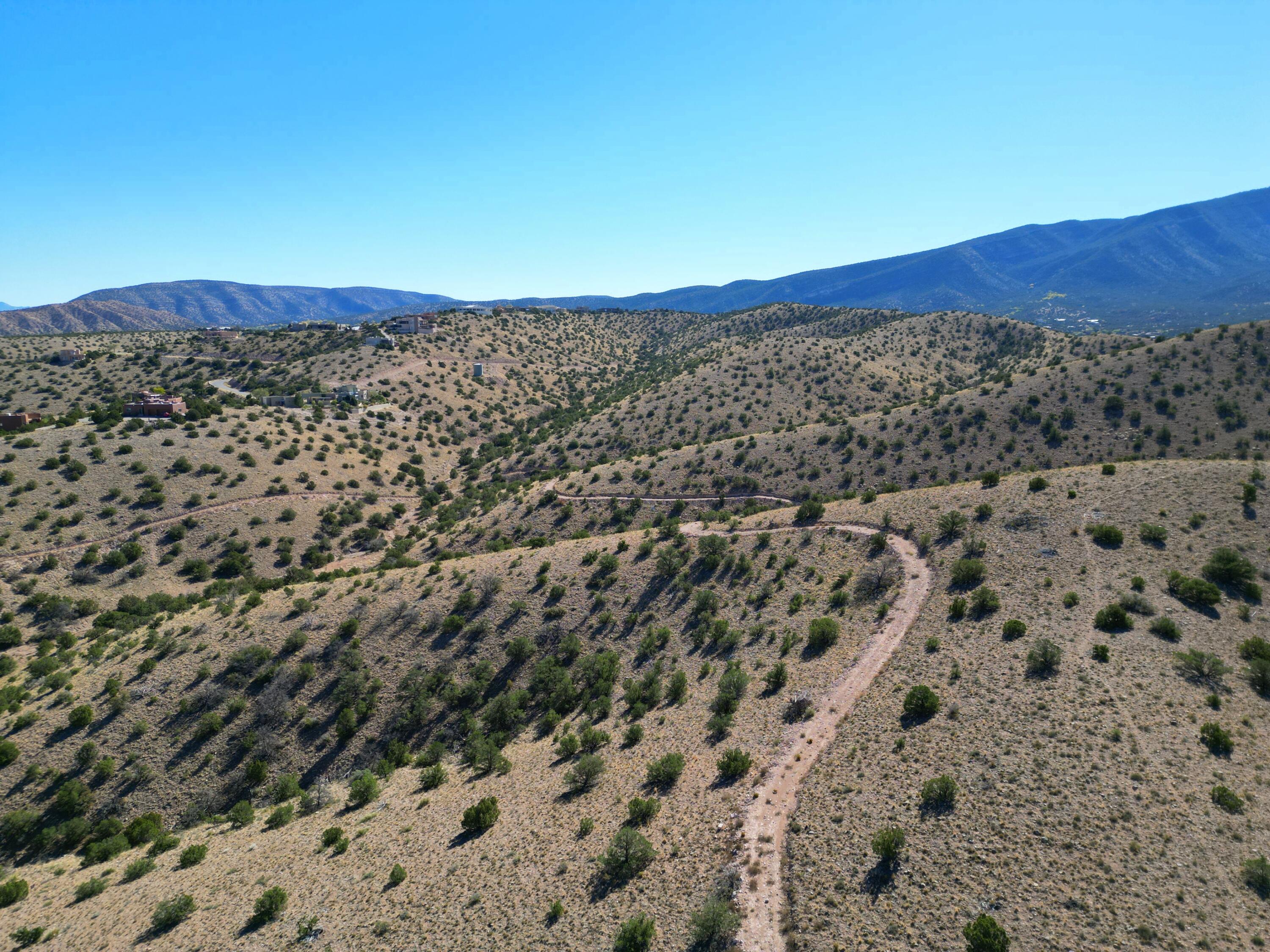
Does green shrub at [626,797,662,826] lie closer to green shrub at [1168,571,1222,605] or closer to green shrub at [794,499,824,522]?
green shrub at [1168,571,1222,605]

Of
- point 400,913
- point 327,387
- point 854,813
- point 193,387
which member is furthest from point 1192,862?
point 193,387

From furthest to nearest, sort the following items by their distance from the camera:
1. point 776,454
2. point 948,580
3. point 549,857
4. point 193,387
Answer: point 193,387
point 776,454
point 948,580
point 549,857

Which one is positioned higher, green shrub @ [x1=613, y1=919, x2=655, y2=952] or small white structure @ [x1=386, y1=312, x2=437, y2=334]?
small white structure @ [x1=386, y1=312, x2=437, y2=334]

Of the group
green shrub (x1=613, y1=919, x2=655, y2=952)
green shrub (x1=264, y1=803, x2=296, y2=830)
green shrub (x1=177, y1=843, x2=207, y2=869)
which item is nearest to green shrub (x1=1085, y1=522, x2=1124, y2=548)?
green shrub (x1=613, y1=919, x2=655, y2=952)

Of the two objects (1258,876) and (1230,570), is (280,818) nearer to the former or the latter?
(1258,876)

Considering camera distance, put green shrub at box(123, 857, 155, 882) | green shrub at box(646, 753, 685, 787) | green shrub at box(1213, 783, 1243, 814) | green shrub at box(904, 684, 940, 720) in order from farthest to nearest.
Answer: green shrub at box(123, 857, 155, 882)
green shrub at box(646, 753, 685, 787)
green shrub at box(904, 684, 940, 720)
green shrub at box(1213, 783, 1243, 814)

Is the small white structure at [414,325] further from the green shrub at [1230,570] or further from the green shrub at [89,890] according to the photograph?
the green shrub at [1230,570]

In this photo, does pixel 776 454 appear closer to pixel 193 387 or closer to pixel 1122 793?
pixel 1122 793

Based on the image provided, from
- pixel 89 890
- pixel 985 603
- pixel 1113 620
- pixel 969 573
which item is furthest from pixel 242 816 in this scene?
pixel 1113 620
